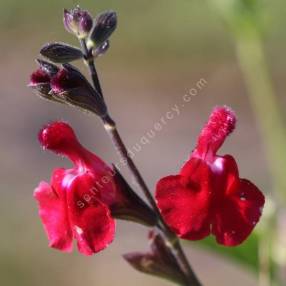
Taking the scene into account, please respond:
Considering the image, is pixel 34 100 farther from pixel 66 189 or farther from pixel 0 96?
pixel 66 189

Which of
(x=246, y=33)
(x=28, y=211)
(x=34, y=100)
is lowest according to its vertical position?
(x=28, y=211)

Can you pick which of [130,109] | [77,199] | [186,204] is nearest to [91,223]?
[77,199]

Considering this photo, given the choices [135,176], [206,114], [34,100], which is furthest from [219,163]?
[34,100]

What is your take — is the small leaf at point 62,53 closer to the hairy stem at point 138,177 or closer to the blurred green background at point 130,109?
the hairy stem at point 138,177

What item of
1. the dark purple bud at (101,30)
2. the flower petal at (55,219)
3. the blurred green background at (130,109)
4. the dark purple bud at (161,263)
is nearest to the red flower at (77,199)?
the flower petal at (55,219)

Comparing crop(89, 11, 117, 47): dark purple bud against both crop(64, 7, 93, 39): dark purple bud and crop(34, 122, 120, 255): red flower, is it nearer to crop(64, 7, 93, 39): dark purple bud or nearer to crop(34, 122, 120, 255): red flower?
crop(64, 7, 93, 39): dark purple bud

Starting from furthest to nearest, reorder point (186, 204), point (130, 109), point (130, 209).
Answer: point (130, 109)
point (130, 209)
point (186, 204)

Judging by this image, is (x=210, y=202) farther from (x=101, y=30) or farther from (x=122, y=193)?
(x=101, y=30)
